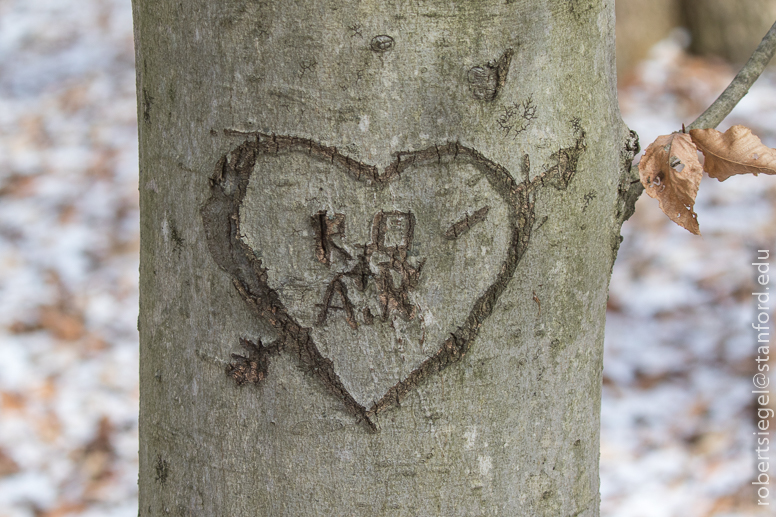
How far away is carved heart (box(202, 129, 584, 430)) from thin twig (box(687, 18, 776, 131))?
291 millimetres

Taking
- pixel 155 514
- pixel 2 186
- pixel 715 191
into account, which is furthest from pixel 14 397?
pixel 715 191

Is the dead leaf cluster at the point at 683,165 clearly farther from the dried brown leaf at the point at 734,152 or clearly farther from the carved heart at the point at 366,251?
the carved heart at the point at 366,251

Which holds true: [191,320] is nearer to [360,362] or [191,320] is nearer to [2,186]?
[360,362]

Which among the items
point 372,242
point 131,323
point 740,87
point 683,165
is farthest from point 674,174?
point 131,323

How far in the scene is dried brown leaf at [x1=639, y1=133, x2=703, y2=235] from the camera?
0.72 m

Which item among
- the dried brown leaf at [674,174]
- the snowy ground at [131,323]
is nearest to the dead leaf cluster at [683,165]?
the dried brown leaf at [674,174]

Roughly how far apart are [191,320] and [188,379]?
59 millimetres

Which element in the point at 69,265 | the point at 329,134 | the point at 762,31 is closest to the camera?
the point at 329,134

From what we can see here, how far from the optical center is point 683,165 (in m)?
0.72

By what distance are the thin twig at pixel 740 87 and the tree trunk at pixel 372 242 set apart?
19 cm

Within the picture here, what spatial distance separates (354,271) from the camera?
0.59 m

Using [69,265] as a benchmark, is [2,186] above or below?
above

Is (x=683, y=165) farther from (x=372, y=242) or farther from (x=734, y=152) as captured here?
(x=372, y=242)

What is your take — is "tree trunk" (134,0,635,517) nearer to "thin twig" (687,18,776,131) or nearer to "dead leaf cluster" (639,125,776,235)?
"dead leaf cluster" (639,125,776,235)
